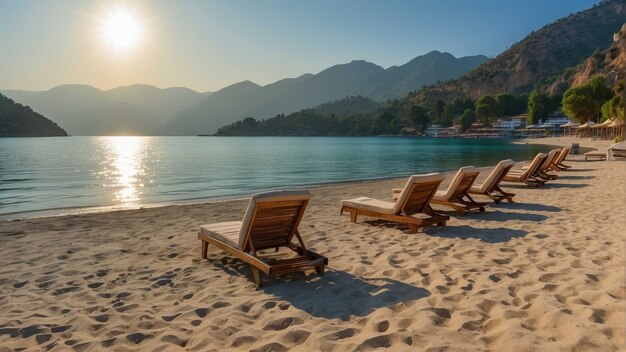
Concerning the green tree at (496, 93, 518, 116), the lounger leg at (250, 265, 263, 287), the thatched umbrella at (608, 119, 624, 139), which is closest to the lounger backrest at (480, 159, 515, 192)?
the lounger leg at (250, 265, 263, 287)

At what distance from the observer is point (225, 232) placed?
6.05 m

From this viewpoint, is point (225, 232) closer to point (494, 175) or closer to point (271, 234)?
point (271, 234)

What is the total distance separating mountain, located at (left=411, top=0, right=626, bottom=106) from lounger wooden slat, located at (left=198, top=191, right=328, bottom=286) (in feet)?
541

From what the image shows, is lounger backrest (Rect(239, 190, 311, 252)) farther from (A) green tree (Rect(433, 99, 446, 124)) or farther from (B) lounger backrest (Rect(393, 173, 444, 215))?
(A) green tree (Rect(433, 99, 446, 124))

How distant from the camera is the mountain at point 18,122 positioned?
15312cm

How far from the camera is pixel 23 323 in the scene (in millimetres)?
4102

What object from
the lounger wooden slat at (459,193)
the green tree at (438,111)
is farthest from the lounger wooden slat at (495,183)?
the green tree at (438,111)

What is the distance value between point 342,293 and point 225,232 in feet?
6.66

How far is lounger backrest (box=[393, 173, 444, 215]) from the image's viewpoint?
291 inches

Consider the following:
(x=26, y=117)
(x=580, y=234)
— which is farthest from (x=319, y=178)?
(x=26, y=117)

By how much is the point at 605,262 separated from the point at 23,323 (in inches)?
247

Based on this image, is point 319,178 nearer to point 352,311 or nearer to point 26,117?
point 352,311

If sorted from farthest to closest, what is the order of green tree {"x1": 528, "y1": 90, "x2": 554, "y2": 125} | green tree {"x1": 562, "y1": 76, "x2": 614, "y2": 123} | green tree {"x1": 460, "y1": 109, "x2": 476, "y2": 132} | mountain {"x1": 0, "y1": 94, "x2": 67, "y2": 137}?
mountain {"x1": 0, "y1": 94, "x2": 67, "y2": 137} → green tree {"x1": 460, "y1": 109, "x2": 476, "y2": 132} → green tree {"x1": 528, "y1": 90, "x2": 554, "y2": 125} → green tree {"x1": 562, "y1": 76, "x2": 614, "y2": 123}

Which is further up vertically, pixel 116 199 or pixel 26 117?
pixel 26 117
